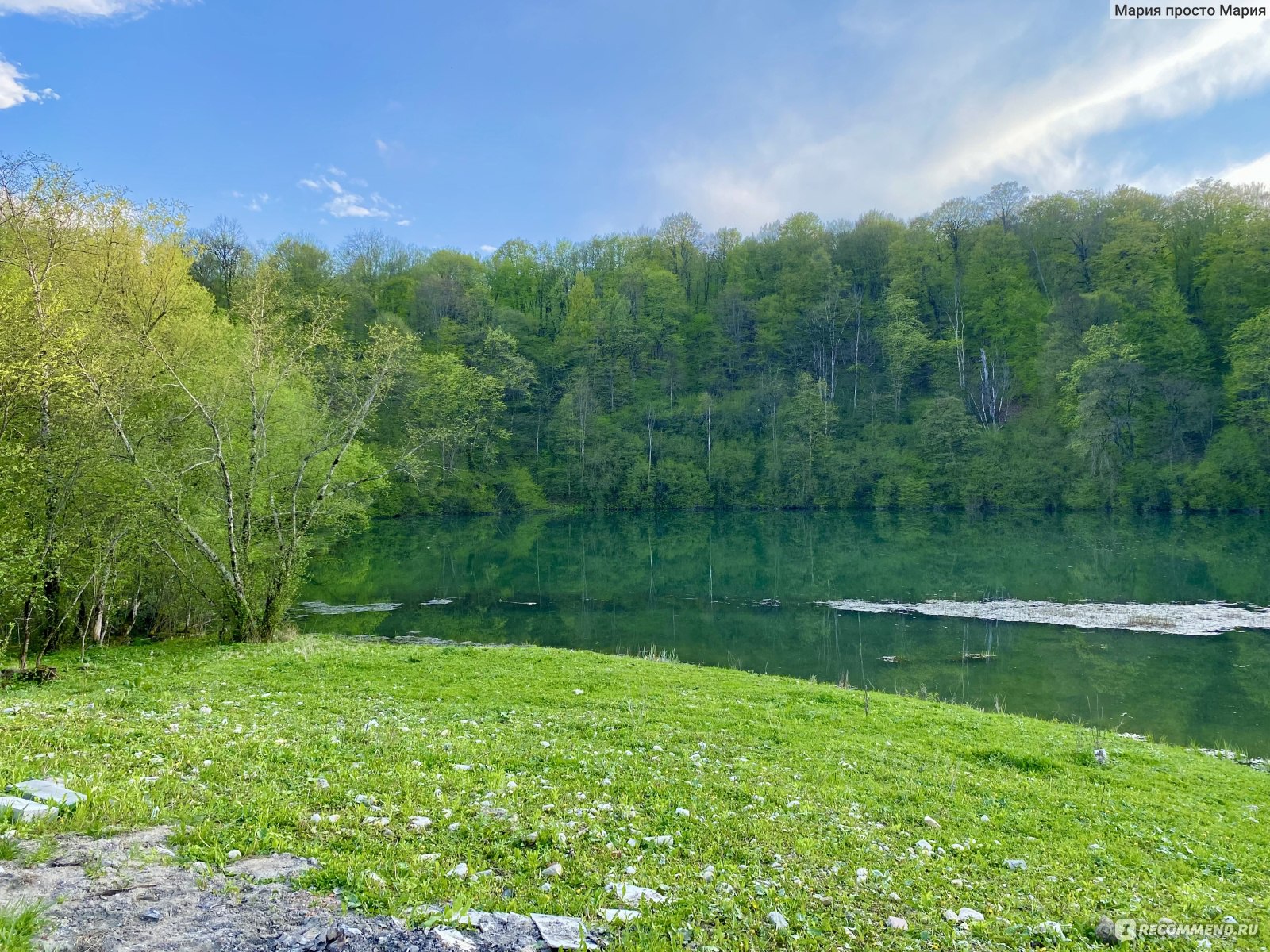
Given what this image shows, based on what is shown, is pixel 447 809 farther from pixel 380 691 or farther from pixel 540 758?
pixel 380 691

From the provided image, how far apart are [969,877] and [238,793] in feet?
22.4

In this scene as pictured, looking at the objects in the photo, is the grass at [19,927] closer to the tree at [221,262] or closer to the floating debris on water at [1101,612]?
the floating debris on water at [1101,612]

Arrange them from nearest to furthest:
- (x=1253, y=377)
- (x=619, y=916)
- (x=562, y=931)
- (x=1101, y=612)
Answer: (x=562, y=931) < (x=619, y=916) < (x=1101, y=612) < (x=1253, y=377)

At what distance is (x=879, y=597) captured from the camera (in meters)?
36.6

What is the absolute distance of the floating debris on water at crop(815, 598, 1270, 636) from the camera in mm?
28625

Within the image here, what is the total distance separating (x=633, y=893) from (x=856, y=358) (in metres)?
108

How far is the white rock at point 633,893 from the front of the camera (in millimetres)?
5203

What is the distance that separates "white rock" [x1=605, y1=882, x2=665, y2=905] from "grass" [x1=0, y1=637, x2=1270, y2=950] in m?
0.11

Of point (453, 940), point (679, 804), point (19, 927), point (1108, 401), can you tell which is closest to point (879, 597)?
point (679, 804)

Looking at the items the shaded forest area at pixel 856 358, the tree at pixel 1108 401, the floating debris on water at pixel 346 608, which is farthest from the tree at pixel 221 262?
the tree at pixel 1108 401

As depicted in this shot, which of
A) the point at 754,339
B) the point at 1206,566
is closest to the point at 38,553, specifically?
the point at 1206,566

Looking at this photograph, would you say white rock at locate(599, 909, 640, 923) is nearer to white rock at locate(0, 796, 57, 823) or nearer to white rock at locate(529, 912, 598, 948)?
white rock at locate(529, 912, 598, 948)

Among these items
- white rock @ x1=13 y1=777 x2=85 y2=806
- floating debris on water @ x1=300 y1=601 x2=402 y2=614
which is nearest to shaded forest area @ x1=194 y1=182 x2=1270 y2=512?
floating debris on water @ x1=300 y1=601 x2=402 y2=614

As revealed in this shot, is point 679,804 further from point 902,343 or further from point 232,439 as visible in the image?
point 902,343
